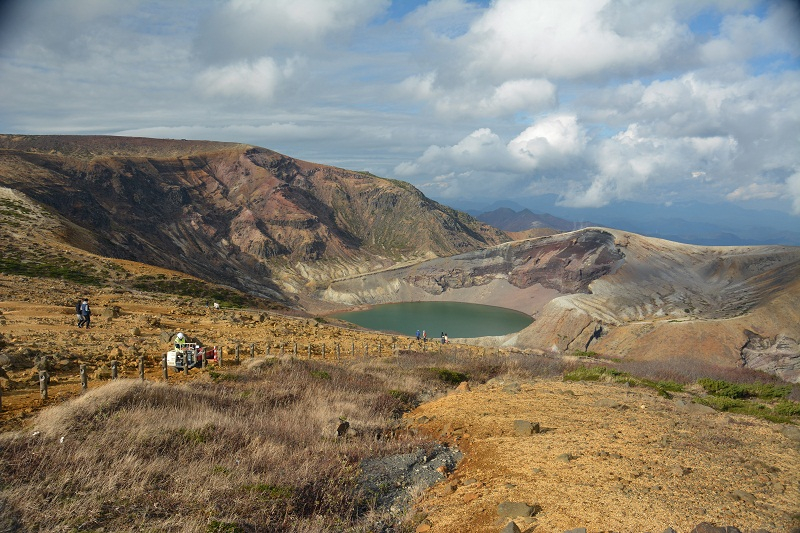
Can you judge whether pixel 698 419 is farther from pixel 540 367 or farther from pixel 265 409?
pixel 540 367

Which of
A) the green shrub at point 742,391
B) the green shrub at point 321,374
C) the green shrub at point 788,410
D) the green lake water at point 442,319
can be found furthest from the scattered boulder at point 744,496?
the green lake water at point 442,319

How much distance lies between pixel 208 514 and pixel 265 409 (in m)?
4.94

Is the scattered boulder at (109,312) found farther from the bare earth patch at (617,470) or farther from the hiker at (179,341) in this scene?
the bare earth patch at (617,470)

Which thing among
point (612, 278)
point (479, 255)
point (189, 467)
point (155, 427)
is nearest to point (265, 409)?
point (155, 427)

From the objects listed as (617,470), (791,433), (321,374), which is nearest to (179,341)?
(321,374)

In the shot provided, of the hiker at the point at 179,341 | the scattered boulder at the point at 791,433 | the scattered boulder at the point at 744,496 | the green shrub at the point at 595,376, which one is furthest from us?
the green shrub at the point at 595,376

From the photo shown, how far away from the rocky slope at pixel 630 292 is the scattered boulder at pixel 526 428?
40.7 m

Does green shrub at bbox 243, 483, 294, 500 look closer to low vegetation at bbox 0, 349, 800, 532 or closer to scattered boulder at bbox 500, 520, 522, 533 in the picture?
low vegetation at bbox 0, 349, 800, 532

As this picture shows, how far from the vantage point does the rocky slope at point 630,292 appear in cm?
4797

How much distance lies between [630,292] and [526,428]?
77.0 m

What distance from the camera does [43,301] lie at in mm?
27984

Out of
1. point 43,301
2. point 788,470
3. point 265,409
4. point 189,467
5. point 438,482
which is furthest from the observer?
point 43,301

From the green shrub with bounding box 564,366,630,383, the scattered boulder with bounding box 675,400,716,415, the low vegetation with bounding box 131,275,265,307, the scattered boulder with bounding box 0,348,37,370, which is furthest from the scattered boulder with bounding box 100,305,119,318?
the scattered boulder with bounding box 675,400,716,415

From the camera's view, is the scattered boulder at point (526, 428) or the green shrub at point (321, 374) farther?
the green shrub at point (321, 374)
